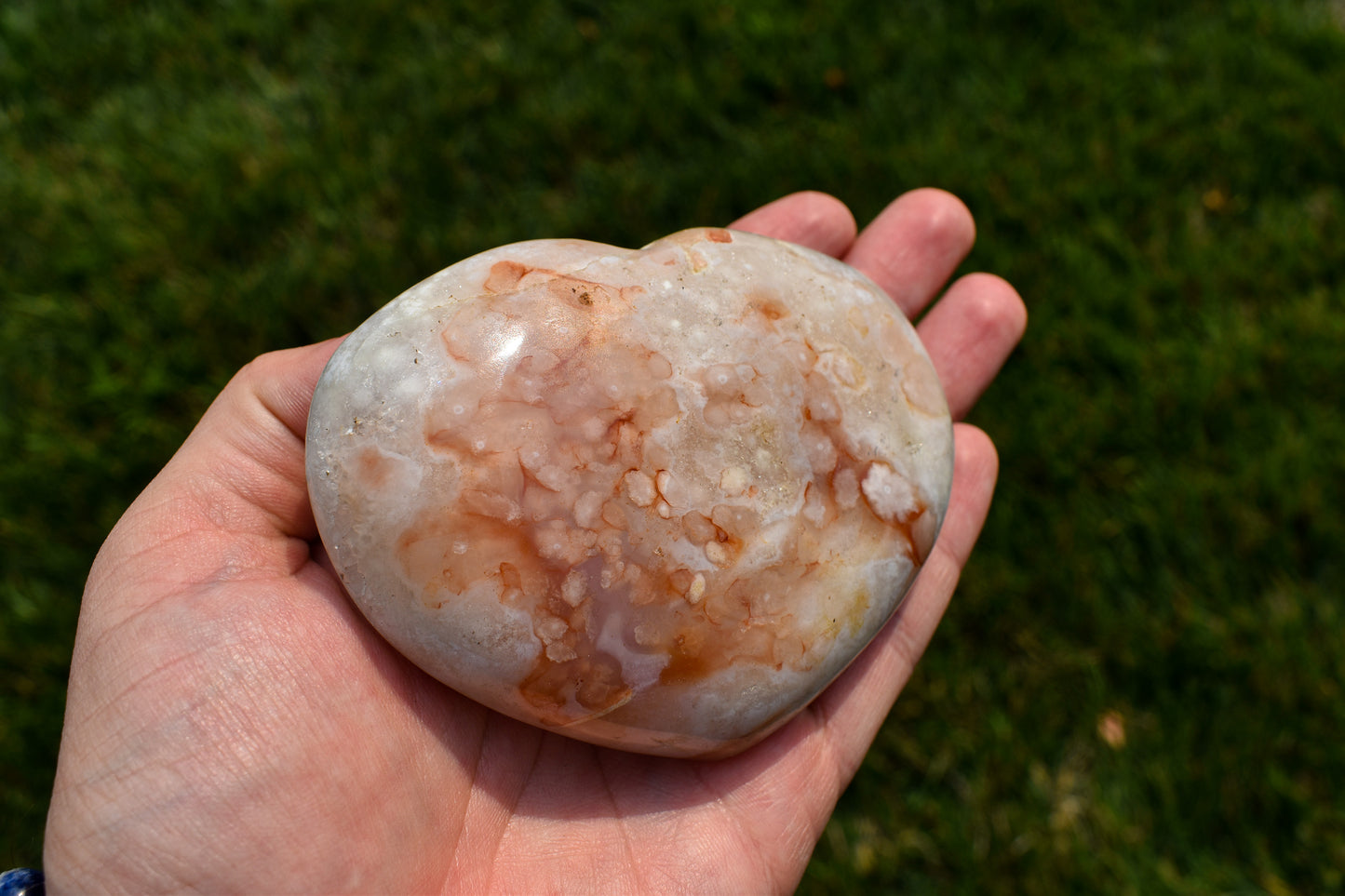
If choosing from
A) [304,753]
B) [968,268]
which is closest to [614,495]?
[304,753]

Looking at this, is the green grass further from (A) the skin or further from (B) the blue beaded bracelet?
(B) the blue beaded bracelet

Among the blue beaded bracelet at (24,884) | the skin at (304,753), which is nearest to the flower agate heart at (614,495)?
the skin at (304,753)

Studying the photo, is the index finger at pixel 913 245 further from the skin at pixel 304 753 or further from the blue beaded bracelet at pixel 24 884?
the blue beaded bracelet at pixel 24 884

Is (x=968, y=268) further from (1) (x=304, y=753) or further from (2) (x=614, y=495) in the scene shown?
(1) (x=304, y=753)

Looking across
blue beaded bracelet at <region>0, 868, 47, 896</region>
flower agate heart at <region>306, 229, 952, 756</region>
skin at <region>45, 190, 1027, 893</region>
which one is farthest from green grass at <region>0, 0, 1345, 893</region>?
flower agate heart at <region>306, 229, 952, 756</region>

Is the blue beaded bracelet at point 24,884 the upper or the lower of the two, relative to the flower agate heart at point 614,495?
lower
